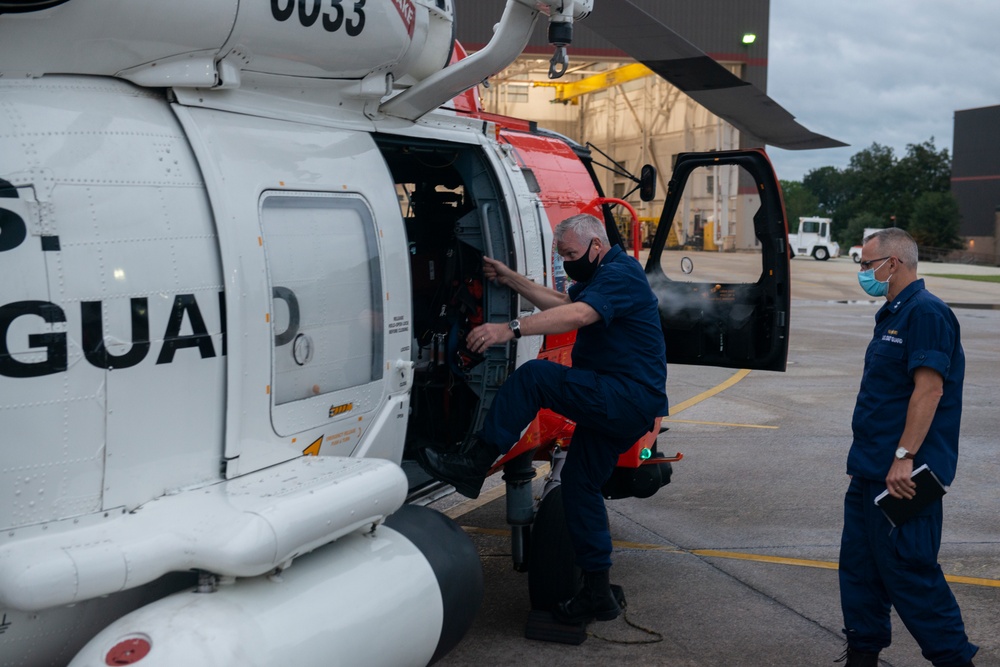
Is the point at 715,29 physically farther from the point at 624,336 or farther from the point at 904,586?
the point at 904,586

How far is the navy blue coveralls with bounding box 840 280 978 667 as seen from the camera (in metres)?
4.00

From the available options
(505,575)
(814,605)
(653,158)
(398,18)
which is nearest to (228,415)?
(398,18)

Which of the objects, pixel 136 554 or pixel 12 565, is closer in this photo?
pixel 12 565

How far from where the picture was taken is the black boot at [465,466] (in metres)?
4.55

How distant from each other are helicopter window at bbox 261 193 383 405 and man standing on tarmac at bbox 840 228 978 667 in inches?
82.4

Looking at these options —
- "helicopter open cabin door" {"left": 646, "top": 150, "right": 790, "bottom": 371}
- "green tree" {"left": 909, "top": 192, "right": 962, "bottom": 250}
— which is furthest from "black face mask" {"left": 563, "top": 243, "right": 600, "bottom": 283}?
"green tree" {"left": 909, "top": 192, "right": 962, "bottom": 250}

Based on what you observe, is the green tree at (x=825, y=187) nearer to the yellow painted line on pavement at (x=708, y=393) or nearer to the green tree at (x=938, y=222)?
the green tree at (x=938, y=222)

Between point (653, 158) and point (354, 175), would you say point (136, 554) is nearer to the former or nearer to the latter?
point (354, 175)

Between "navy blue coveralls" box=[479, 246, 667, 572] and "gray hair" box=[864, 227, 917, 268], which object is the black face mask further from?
"gray hair" box=[864, 227, 917, 268]

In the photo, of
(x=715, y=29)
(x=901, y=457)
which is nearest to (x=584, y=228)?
(x=901, y=457)

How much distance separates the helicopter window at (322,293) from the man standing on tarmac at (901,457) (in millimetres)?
2093

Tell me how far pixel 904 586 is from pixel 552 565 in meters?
1.61

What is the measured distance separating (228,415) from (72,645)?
0.84m

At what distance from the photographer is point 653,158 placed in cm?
3144
